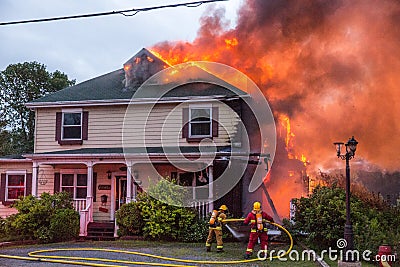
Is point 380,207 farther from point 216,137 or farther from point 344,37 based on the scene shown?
point 344,37

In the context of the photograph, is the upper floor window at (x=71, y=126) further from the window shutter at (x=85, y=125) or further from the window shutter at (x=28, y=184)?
the window shutter at (x=28, y=184)

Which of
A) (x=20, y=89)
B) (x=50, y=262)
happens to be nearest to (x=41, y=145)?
(x=50, y=262)

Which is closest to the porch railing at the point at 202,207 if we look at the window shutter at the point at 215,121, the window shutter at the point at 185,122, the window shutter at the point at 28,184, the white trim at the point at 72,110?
the window shutter at the point at 215,121

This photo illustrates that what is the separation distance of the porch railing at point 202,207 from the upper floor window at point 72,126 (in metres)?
6.80

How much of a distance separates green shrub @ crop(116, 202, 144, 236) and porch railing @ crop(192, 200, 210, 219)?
6.39 ft

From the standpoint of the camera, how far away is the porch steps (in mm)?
18062

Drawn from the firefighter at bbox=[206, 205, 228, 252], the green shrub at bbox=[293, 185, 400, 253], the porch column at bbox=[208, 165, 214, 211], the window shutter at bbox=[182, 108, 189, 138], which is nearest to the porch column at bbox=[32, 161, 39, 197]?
the window shutter at bbox=[182, 108, 189, 138]

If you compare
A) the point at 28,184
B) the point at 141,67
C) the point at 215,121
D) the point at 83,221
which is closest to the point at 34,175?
the point at 28,184

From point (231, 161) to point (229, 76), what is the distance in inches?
199

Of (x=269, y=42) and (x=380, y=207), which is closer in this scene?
(x=380, y=207)

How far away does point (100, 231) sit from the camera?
736 inches

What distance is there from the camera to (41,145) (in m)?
21.7

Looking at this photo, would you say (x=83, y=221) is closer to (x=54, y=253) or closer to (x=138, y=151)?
(x=138, y=151)

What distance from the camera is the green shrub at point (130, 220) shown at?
16969 millimetres
